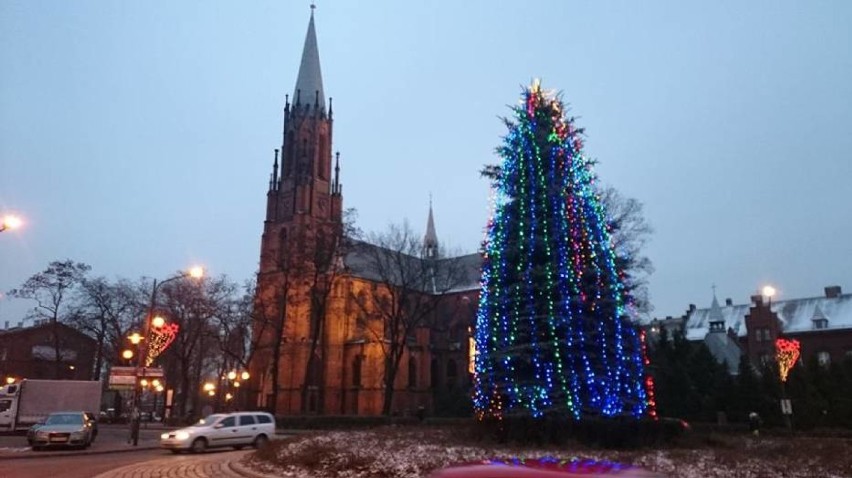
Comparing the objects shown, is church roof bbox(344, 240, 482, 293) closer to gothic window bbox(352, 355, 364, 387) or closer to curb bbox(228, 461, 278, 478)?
gothic window bbox(352, 355, 364, 387)

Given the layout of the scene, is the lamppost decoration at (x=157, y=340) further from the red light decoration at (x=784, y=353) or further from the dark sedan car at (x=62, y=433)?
the red light decoration at (x=784, y=353)

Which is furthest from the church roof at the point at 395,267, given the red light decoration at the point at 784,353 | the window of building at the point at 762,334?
the window of building at the point at 762,334

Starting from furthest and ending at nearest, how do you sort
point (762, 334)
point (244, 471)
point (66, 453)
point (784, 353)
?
point (762, 334), point (784, 353), point (66, 453), point (244, 471)

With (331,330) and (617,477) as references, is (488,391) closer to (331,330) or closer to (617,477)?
(617,477)

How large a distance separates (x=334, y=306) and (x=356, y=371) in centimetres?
653

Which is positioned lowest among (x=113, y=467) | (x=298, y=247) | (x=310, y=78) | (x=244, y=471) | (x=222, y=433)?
(x=113, y=467)

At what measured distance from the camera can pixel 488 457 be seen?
49.4ft

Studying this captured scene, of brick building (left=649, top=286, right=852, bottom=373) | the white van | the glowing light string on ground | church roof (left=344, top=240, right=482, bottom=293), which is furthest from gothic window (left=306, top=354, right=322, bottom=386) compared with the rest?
the white van

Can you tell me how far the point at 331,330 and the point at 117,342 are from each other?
1874cm

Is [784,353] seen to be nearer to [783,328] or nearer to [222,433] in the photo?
[222,433]

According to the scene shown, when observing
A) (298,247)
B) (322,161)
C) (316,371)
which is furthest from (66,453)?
(322,161)

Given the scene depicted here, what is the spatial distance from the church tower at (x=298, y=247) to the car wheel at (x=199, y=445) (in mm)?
23566

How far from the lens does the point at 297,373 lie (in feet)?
208

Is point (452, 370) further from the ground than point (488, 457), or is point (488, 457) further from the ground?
point (452, 370)
